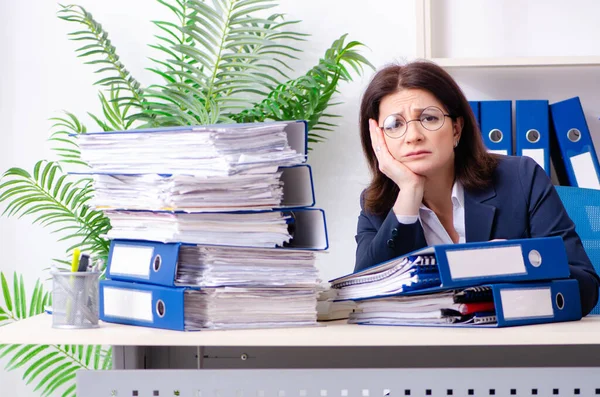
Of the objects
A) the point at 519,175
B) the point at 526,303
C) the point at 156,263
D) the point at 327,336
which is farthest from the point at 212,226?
the point at 519,175

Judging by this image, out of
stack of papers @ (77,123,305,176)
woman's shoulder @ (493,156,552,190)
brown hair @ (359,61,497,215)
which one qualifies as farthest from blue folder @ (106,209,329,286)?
woman's shoulder @ (493,156,552,190)

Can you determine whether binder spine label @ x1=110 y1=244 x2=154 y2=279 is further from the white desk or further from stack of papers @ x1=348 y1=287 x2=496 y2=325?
stack of papers @ x1=348 y1=287 x2=496 y2=325

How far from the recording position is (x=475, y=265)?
43.0 inches

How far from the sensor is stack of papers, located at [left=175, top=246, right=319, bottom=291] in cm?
111

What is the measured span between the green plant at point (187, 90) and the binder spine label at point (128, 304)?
1.23 metres

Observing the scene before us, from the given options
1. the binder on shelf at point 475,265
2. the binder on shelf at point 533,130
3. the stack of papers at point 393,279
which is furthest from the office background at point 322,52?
the binder on shelf at point 475,265

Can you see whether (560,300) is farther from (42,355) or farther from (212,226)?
(42,355)

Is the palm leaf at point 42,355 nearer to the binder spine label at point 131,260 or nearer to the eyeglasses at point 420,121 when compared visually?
the binder spine label at point 131,260

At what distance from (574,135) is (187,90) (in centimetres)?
125

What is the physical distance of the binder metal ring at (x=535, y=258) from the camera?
3.68ft

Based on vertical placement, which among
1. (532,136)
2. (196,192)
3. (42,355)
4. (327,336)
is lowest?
(42,355)

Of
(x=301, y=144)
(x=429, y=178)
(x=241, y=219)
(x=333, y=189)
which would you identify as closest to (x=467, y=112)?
(x=429, y=178)

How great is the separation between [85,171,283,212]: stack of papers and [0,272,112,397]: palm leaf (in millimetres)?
1409

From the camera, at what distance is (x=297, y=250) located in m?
1.15
